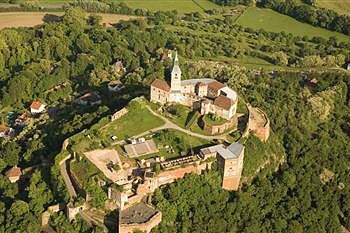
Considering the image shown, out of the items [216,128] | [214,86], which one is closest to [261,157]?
[216,128]

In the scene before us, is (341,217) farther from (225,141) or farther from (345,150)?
(225,141)

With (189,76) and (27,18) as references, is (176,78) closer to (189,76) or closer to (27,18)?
(189,76)

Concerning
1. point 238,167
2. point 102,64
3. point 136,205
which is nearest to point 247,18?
point 102,64

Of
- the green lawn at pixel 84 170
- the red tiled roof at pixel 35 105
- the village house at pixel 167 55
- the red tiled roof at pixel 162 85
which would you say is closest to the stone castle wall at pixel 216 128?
the red tiled roof at pixel 162 85

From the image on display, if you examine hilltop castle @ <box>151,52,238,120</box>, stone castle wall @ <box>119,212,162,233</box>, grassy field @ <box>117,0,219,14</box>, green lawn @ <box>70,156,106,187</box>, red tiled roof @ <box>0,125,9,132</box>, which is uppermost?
hilltop castle @ <box>151,52,238,120</box>

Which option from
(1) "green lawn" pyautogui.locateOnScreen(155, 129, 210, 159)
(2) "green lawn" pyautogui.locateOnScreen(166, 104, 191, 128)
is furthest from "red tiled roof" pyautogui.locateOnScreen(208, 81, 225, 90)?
(1) "green lawn" pyautogui.locateOnScreen(155, 129, 210, 159)

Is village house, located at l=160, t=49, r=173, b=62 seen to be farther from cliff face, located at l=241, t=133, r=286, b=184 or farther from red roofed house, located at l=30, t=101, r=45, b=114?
cliff face, located at l=241, t=133, r=286, b=184

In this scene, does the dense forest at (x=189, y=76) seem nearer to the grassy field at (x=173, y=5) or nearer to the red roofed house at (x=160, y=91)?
the grassy field at (x=173, y=5)
